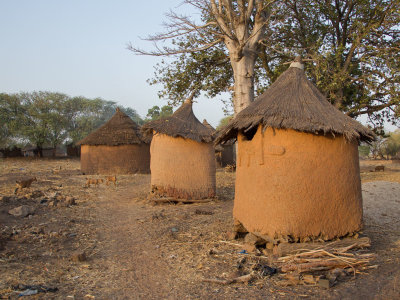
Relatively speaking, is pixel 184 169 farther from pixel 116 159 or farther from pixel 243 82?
pixel 116 159

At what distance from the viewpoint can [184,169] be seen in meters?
8.88

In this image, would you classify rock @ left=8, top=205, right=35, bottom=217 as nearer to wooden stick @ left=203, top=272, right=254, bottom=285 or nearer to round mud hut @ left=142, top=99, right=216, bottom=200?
round mud hut @ left=142, top=99, right=216, bottom=200

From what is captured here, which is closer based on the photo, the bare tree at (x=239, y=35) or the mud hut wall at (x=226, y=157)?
the bare tree at (x=239, y=35)

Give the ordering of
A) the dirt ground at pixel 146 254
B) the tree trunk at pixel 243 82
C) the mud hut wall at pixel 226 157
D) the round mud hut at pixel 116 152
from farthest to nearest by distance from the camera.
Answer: the mud hut wall at pixel 226 157 < the round mud hut at pixel 116 152 < the tree trunk at pixel 243 82 < the dirt ground at pixel 146 254

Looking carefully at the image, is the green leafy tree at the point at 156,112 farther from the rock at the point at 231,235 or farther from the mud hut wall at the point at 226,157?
the rock at the point at 231,235

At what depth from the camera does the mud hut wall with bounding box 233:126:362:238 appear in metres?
4.64

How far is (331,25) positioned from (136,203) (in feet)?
32.1

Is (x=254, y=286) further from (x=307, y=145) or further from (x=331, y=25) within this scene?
(x=331, y=25)

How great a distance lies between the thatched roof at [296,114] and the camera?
15.0 feet

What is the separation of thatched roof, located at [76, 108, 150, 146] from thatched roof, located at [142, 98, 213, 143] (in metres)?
7.15

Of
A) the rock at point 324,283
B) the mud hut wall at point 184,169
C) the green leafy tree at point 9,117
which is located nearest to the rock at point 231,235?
the rock at point 324,283

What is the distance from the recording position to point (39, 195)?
9.15 metres

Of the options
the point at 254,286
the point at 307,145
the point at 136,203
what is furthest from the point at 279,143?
the point at 136,203

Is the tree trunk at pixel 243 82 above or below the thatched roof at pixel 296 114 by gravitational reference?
above
